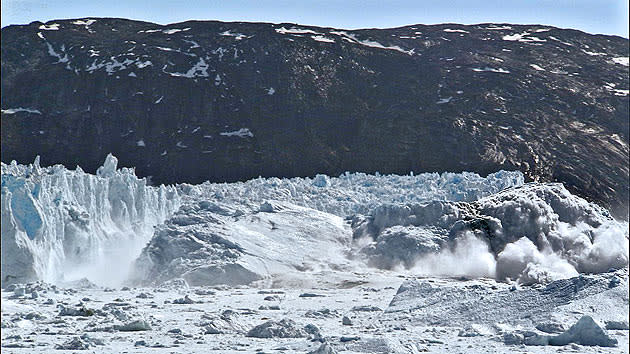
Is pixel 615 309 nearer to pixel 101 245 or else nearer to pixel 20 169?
pixel 101 245

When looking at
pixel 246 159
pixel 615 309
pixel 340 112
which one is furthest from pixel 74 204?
pixel 340 112

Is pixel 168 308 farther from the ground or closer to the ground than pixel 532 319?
closer to the ground

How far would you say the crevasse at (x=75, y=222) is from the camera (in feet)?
99.6

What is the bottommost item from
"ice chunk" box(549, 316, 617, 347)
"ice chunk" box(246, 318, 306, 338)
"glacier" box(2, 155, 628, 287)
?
"glacier" box(2, 155, 628, 287)

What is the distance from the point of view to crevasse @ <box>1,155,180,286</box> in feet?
99.6

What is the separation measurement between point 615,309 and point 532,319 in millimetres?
1797

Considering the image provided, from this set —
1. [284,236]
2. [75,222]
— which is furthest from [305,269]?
[75,222]

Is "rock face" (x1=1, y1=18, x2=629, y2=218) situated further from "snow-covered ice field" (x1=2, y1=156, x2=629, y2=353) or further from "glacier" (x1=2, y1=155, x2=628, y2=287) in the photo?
"glacier" (x1=2, y1=155, x2=628, y2=287)

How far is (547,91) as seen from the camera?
3868 inches

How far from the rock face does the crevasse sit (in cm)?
4584

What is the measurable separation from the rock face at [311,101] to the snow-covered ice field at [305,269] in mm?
38346

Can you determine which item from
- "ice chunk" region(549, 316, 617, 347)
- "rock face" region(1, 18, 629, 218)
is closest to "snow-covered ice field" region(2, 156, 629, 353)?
"ice chunk" region(549, 316, 617, 347)

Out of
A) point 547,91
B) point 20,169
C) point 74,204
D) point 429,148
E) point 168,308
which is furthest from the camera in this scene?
point 547,91

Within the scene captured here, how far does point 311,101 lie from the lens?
324ft
